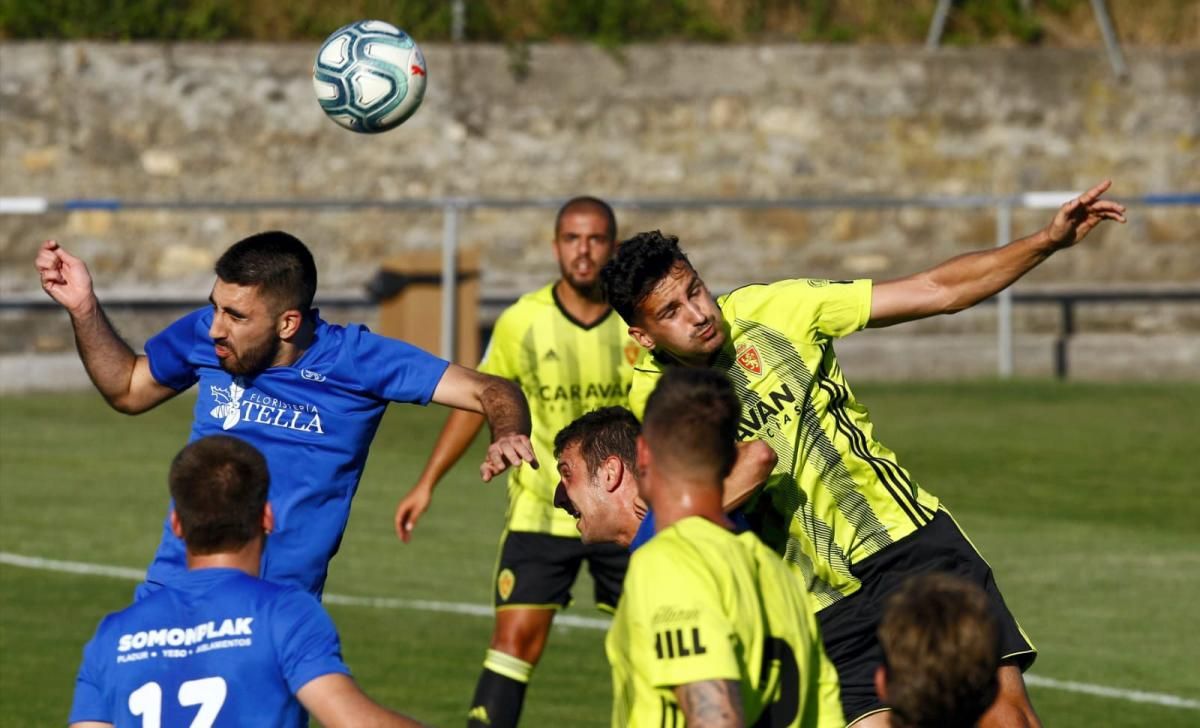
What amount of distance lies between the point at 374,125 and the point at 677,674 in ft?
14.6

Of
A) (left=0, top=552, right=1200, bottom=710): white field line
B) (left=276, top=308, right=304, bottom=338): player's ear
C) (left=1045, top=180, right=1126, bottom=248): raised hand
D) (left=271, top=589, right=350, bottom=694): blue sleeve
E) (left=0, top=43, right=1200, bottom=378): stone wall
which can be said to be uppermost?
(left=0, top=43, right=1200, bottom=378): stone wall

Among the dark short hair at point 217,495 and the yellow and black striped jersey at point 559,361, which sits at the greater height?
the yellow and black striped jersey at point 559,361

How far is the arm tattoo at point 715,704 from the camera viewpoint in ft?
14.4

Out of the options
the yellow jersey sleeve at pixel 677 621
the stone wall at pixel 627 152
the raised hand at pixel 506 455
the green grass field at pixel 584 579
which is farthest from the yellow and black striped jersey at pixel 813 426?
the stone wall at pixel 627 152

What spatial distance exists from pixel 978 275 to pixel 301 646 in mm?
2973

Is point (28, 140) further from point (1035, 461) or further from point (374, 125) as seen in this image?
point (374, 125)

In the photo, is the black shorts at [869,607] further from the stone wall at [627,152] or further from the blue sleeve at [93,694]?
the stone wall at [627,152]

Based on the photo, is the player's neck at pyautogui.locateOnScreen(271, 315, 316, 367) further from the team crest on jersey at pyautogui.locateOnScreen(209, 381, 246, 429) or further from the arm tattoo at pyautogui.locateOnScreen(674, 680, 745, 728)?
the arm tattoo at pyautogui.locateOnScreen(674, 680, 745, 728)

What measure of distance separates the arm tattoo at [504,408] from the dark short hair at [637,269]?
483 mm

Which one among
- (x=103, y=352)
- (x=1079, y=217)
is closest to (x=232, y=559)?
(x=103, y=352)

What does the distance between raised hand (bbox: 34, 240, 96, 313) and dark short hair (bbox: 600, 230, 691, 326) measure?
1790mm

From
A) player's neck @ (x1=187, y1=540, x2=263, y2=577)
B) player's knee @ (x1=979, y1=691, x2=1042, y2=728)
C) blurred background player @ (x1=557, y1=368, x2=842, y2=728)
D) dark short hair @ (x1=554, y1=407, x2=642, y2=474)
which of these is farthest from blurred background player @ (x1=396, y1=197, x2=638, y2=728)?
blurred background player @ (x1=557, y1=368, x2=842, y2=728)

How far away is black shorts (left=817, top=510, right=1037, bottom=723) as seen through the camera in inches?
262

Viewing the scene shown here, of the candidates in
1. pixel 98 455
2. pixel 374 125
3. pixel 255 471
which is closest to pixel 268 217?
pixel 98 455
